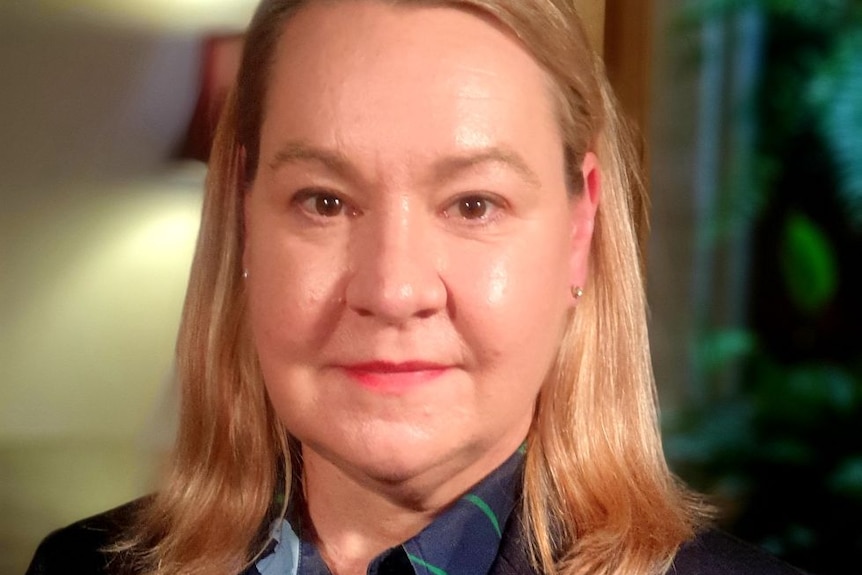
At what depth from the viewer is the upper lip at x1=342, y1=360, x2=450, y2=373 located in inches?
35.4

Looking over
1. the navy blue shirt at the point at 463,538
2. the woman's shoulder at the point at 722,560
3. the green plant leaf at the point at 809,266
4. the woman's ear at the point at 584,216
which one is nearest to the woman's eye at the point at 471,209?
→ the woman's ear at the point at 584,216

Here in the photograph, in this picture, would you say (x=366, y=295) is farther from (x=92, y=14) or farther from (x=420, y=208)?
(x=92, y=14)

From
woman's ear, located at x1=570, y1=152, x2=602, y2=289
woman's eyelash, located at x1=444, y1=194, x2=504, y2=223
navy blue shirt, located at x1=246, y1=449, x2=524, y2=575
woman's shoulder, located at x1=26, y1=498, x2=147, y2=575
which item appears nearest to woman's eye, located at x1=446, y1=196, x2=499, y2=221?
woman's eyelash, located at x1=444, y1=194, x2=504, y2=223

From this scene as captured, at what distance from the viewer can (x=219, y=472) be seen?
1.15 meters

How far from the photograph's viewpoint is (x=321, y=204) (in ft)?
3.10

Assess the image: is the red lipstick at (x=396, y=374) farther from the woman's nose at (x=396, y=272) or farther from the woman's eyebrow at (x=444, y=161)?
the woman's eyebrow at (x=444, y=161)

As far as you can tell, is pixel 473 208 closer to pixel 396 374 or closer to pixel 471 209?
pixel 471 209

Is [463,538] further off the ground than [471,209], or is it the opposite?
[471,209]

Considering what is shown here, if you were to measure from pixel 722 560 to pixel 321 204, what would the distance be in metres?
0.50

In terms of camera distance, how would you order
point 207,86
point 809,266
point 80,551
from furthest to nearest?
1. point 809,266
2. point 207,86
3. point 80,551

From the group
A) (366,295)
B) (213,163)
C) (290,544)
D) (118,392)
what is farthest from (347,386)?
(118,392)

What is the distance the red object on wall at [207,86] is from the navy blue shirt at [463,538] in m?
0.69

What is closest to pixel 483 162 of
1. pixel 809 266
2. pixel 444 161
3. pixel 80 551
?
pixel 444 161

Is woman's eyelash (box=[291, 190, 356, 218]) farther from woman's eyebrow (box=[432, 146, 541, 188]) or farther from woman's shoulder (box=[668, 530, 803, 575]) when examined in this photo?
woman's shoulder (box=[668, 530, 803, 575])
